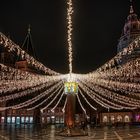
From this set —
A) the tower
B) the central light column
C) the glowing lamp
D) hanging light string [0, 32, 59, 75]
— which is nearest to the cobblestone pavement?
the central light column

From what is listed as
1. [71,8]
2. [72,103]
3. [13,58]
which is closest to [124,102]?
[13,58]

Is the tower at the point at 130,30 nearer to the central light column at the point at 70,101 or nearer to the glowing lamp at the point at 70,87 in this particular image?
the central light column at the point at 70,101

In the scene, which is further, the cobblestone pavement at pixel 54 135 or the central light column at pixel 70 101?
the central light column at pixel 70 101

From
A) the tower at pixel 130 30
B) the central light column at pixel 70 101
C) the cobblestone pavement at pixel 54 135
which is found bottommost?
the cobblestone pavement at pixel 54 135

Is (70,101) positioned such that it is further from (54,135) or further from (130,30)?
(130,30)

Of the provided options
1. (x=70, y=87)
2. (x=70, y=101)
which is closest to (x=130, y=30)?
(x=70, y=101)

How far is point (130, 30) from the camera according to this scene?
10356 centimetres

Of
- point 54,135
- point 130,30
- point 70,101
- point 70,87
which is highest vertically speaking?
point 130,30

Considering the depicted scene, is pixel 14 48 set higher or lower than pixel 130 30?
lower

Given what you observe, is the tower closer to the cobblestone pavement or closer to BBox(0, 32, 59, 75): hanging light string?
the cobblestone pavement

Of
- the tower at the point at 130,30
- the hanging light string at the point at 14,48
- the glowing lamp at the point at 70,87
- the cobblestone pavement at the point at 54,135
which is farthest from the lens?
the tower at the point at 130,30

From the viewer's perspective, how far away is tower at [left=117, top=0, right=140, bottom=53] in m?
103

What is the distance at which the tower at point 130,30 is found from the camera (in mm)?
102600

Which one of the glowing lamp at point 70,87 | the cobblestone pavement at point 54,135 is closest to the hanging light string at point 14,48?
the cobblestone pavement at point 54,135
